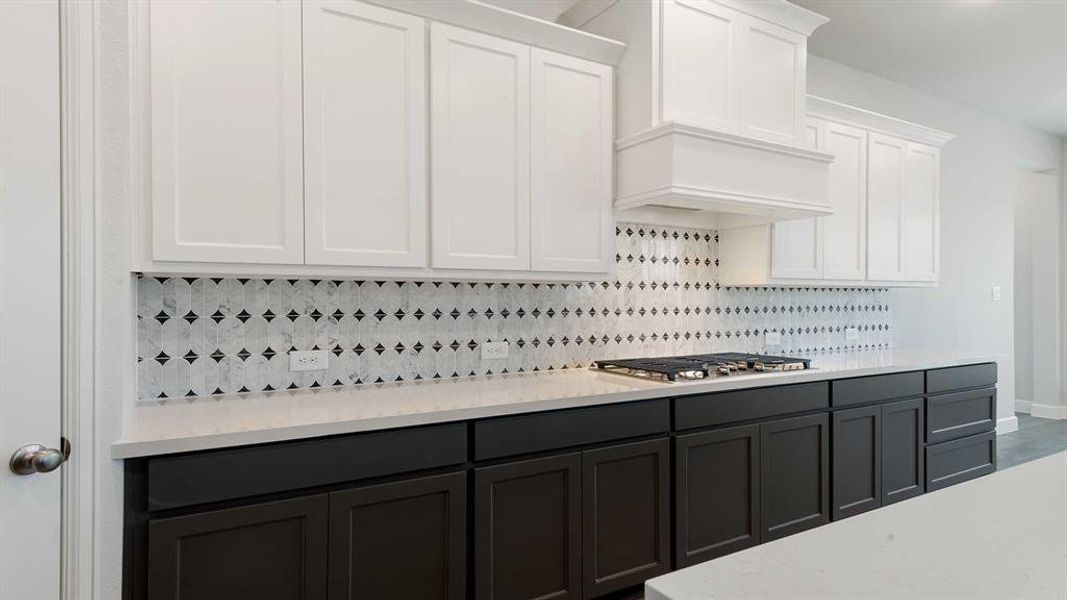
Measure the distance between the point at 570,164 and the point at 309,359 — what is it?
4.45 ft

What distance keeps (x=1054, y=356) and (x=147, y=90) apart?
8.02 m

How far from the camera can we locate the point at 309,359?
2.31 m

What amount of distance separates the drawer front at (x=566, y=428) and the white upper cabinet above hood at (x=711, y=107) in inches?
36.9

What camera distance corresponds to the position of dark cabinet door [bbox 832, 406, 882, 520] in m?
2.98

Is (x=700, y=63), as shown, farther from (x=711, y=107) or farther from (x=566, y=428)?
(x=566, y=428)

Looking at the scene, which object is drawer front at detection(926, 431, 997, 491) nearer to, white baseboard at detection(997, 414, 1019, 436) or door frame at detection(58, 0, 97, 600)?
white baseboard at detection(997, 414, 1019, 436)

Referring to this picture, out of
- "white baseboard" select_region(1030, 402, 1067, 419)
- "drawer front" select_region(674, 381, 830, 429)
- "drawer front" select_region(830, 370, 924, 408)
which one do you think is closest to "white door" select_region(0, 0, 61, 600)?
"drawer front" select_region(674, 381, 830, 429)

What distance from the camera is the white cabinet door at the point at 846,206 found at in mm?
3553

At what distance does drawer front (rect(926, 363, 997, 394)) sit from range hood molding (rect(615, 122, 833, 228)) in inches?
49.3

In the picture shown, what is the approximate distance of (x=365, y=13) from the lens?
6.91 ft

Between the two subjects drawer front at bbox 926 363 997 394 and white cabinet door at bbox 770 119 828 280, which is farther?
drawer front at bbox 926 363 997 394

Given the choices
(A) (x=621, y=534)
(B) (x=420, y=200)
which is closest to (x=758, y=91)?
(B) (x=420, y=200)

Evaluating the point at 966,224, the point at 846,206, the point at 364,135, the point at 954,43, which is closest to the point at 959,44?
the point at 954,43

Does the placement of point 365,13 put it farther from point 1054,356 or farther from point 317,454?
point 1054,356
